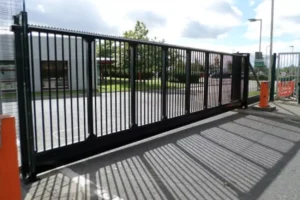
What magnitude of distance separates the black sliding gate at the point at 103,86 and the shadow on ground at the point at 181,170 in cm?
35

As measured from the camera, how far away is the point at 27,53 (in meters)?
3.91

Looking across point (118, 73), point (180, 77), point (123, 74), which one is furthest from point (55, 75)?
point (180, 77)

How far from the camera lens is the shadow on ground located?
381cm

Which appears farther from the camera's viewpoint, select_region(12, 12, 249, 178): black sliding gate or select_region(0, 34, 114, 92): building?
select_region(12, 12, 249, 178): black sliding gate

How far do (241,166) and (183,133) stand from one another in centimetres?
232

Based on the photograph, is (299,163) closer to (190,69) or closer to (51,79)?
(190,69)

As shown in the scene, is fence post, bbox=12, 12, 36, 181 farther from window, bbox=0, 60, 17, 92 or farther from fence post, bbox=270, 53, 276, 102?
fence post, bbox=270, 53, 276, 102

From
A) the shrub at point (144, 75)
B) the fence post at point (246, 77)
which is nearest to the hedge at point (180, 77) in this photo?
the shrub at point (144, 75)

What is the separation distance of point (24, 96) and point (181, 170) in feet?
8.63

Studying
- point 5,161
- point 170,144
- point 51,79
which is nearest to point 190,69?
point 170,144

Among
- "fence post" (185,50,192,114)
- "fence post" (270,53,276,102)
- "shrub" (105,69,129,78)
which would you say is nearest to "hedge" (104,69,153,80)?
"shrub" (105,69,129,78)

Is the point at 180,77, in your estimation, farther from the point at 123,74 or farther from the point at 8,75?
the point at 8,75

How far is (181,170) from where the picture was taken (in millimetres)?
4625

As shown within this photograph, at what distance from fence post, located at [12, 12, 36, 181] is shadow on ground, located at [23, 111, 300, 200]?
12.2 inches
